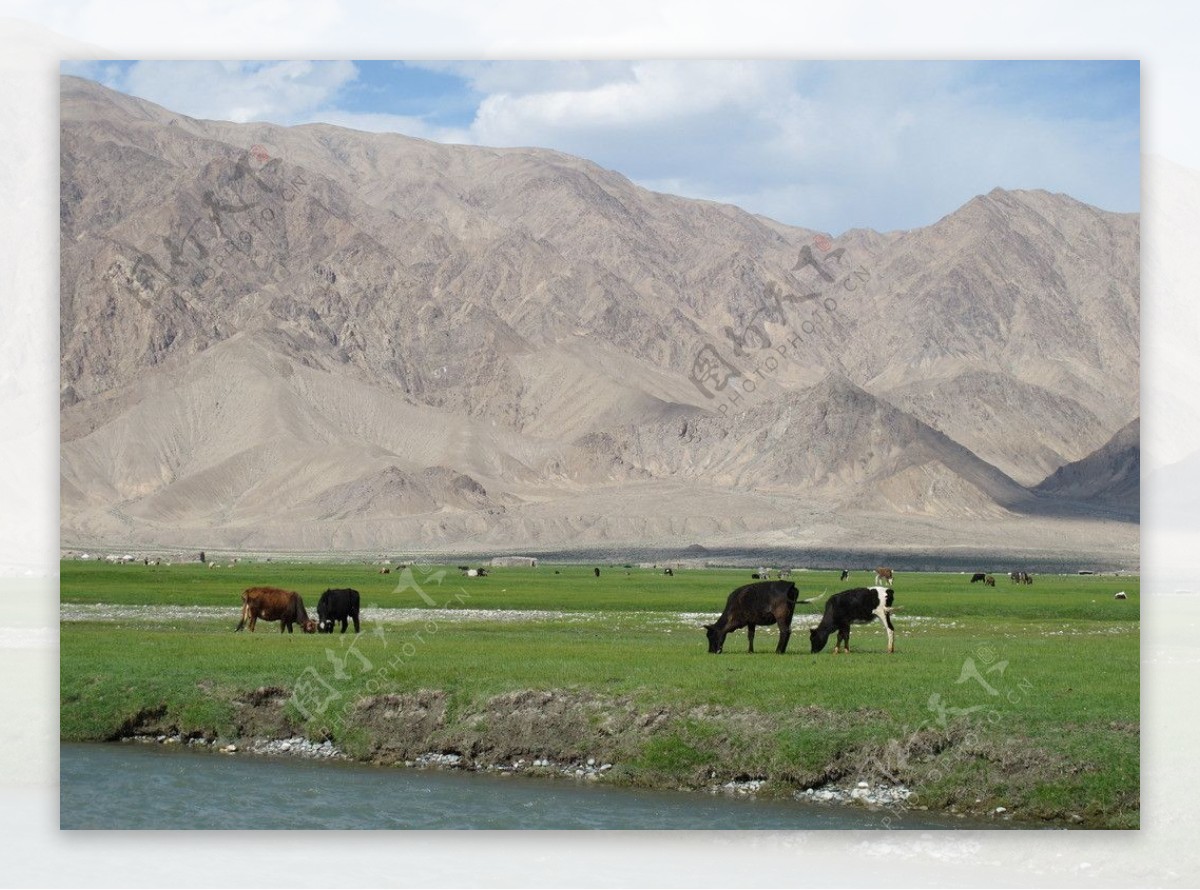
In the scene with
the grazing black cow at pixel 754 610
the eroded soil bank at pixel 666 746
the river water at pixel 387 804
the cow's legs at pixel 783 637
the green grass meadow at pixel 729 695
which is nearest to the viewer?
the river water at pixel 387 804

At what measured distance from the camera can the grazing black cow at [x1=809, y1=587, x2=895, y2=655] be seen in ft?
103

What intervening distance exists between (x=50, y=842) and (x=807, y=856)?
39.2ft

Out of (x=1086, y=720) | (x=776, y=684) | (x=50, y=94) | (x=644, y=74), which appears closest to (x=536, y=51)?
(x=644, y=74)

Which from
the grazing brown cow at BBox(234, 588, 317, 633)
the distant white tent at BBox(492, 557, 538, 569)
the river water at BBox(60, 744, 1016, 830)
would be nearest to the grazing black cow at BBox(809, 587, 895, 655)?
the river water at BBox(60, 744, 1016, 830)

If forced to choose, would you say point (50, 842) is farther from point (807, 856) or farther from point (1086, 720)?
point (1086, 720)

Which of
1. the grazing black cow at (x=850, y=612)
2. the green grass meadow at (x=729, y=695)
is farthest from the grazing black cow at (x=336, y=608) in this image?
the grazing black cow at (x=850, y=612)

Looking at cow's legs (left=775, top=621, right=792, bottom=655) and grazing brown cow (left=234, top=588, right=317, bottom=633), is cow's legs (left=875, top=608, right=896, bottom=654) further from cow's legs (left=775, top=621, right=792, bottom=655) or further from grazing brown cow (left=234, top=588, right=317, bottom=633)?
grazing brown cow (left=234, top=588, right=317, bottom=633)

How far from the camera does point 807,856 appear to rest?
69.4ft

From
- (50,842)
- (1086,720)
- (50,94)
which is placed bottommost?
(50,842)

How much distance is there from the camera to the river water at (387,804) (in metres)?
22.2

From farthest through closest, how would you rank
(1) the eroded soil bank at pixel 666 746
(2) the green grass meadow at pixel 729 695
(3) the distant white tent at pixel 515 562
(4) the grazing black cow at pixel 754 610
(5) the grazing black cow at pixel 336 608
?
(3) the distant white tent at pixel 515 562 → (5) the grazing black cow at pixel 336 608 → (4) the grazing black cow at pixel 754 610 → (2) the green grass meadow at pixel 729 695 → (1) the eroded soil bank at pixel 666 746

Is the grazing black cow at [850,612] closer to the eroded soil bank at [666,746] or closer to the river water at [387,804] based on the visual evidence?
the eroded soil bank at [666,746]

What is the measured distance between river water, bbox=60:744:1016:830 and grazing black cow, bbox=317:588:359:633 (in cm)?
1353

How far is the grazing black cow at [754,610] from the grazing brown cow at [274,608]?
1288 centimetres
